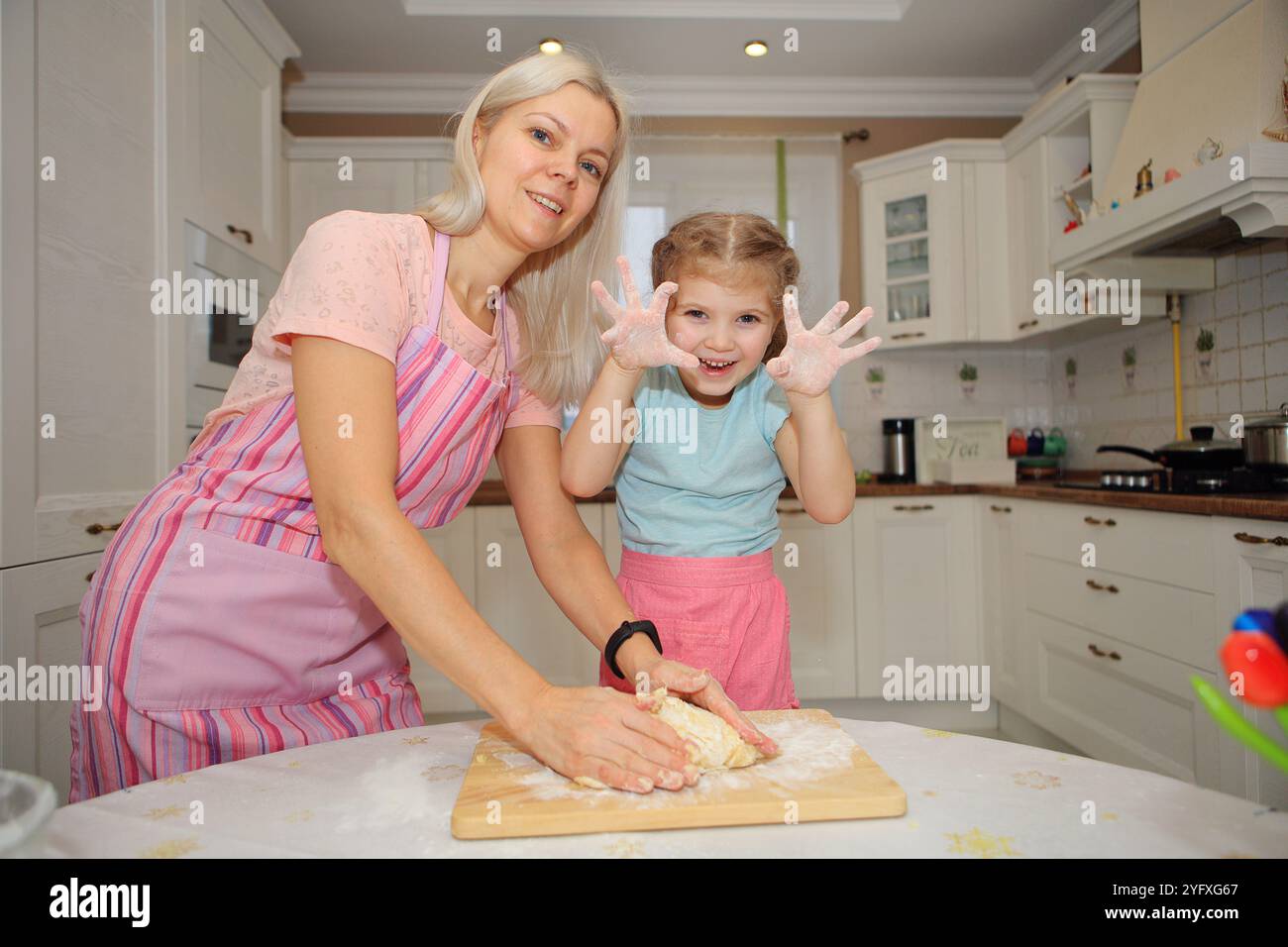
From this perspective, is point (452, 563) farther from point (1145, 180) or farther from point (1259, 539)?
point (1145, 180)

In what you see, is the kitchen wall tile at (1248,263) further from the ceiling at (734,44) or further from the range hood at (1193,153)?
the ceiling at (734,44)

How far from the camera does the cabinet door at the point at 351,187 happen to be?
367 centimetres

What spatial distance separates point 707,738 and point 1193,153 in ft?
8.10

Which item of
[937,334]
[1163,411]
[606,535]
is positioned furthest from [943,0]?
[606,535]

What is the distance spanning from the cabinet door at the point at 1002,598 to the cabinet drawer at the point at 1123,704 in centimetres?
12

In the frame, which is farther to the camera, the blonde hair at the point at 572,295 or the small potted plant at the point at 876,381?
the small potted plant at the point at 876,381

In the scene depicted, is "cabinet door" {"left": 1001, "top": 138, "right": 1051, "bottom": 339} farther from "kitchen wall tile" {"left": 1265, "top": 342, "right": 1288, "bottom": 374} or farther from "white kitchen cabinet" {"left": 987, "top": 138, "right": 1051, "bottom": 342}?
"kitchen wall tile" {"left": 1265, "top": 342, "right": 1288, "bottom": 374}

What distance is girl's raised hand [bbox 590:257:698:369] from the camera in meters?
1.07

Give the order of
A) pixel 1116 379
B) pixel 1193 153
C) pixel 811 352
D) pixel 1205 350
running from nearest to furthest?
pixel 811 352
pixel 1193 153
pixel 1205 350
pixel 1116 379

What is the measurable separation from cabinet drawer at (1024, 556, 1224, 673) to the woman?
1.64m

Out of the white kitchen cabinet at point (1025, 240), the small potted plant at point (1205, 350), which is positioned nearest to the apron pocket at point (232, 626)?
the small potted plant at point (1205, 350)

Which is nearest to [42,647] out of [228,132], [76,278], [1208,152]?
[76,278]

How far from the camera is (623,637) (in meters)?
1.08
